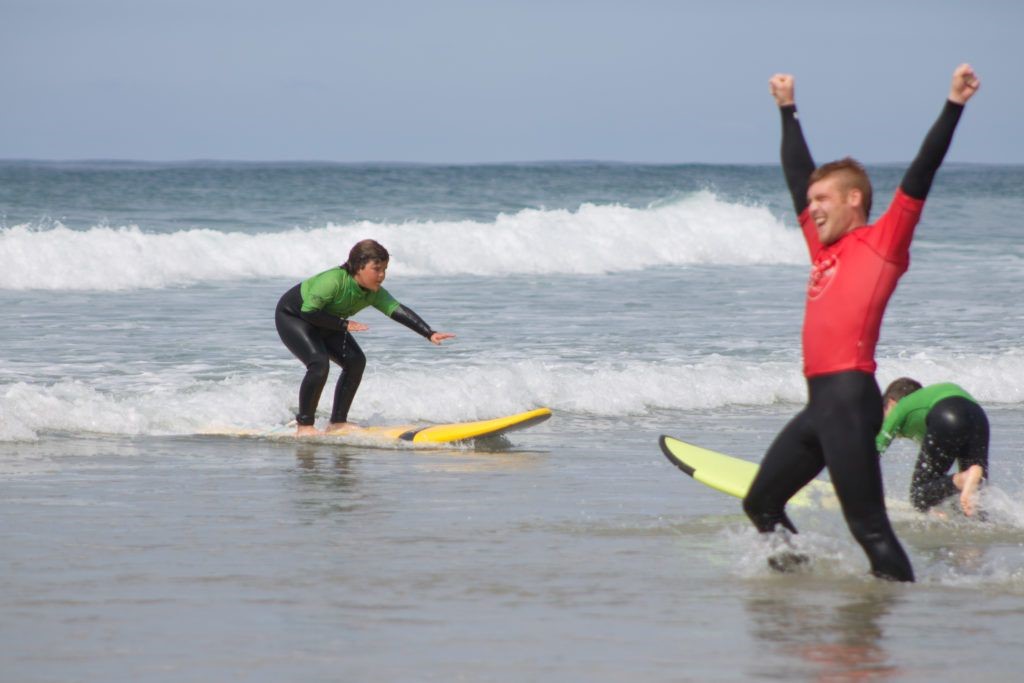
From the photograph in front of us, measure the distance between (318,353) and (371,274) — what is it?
0.75 metres

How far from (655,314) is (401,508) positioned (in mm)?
10511

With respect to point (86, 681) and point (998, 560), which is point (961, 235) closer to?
point (998, 560)

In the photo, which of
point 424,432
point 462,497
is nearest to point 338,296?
point 424,432

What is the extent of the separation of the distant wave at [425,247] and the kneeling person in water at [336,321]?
10541 millimetres

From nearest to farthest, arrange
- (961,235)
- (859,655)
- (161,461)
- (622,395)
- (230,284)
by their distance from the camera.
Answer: (859,655) → (161,461) → (622,395) → (230,284) → (961,235)

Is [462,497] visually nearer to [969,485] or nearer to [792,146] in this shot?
[969,485]

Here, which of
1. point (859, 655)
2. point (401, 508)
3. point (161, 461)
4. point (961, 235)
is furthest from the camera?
point (961, 235)

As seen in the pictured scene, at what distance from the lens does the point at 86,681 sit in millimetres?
4219

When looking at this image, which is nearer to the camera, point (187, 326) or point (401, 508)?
point (401, 508)

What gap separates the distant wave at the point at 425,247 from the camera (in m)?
21.0

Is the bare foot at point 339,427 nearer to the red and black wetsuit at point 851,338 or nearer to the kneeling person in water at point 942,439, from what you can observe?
the kneeling person in water at point 942,439

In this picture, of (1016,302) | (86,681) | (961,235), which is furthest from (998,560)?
(961,235)

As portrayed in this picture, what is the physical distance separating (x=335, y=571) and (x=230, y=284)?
16.1m

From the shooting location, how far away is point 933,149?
4719 mm
